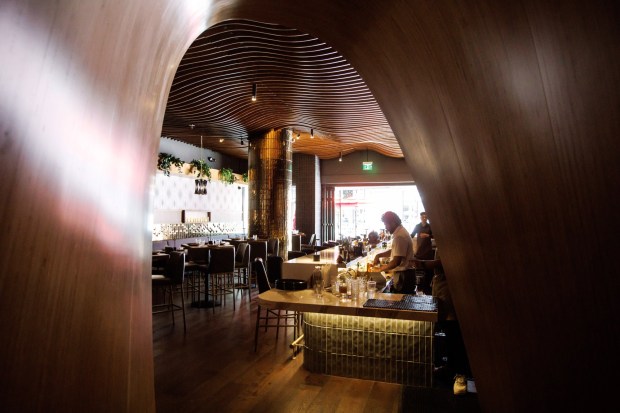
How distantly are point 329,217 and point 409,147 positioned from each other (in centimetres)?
1326

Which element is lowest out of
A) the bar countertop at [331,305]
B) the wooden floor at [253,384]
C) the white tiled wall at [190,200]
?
the wooden floor at [253,384]

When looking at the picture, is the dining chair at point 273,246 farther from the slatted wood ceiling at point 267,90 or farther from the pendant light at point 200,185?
the pendant light at point 200,185

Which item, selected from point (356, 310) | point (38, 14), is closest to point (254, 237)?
point (356, 310)

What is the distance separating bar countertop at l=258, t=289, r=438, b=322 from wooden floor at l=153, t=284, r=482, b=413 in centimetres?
73

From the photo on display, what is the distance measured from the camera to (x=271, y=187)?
9.49 m

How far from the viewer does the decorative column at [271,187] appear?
9.45 m

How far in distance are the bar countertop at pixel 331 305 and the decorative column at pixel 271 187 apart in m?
6.08

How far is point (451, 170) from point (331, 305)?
1.88m

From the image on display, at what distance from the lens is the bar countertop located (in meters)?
2.91

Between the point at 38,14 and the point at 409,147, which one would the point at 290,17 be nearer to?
the point at 409,147

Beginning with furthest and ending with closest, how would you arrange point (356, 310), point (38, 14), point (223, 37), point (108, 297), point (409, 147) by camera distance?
point (223, 37)
point (356, 310)
point (409, 147)
point (108, 297)
point (38, 14)

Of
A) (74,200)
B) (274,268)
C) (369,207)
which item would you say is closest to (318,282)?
(274,268)

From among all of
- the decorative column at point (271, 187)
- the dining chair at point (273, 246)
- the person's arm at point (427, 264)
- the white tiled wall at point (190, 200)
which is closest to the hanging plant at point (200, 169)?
the white tiled wall at point (190, 200)

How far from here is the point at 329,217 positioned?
1522 centimetres
